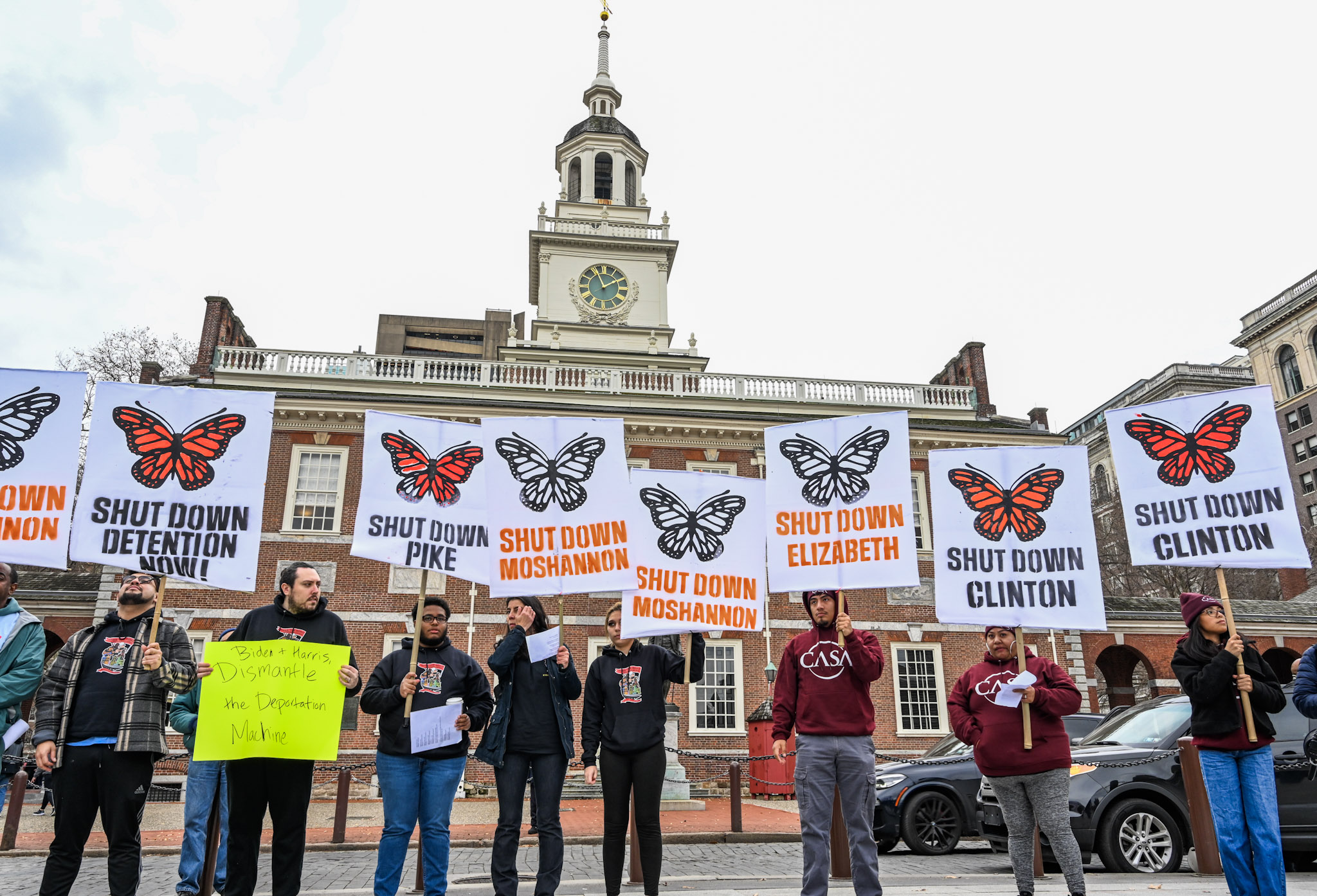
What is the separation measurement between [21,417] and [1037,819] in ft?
26.2

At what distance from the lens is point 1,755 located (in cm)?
541

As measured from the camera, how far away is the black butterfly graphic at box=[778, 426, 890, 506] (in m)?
7.42

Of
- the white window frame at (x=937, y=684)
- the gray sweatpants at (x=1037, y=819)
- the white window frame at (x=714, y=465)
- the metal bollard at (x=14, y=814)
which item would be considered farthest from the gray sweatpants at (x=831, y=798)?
the white window frame at (x=937, y=684)

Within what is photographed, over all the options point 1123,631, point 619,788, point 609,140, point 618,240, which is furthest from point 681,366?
point 619,788

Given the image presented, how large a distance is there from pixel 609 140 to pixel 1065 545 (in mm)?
33409

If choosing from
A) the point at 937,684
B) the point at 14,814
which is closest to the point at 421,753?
the point at 14,814

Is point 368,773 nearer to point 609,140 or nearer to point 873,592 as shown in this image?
point 873,592

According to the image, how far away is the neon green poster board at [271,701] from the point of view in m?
5.45

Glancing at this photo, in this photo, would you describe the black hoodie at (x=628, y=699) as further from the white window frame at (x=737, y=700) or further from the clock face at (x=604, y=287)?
the clock face at (x=604, y=287)

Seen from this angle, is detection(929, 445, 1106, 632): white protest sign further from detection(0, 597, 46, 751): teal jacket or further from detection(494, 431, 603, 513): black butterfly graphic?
detection(0, 597, 46, 751): teal jacket

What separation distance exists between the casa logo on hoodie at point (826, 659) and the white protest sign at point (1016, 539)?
Result: 146 centimetres

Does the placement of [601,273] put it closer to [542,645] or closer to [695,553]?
[695,553]

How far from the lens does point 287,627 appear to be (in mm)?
5746

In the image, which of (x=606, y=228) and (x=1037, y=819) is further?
(x=606, y=228)
